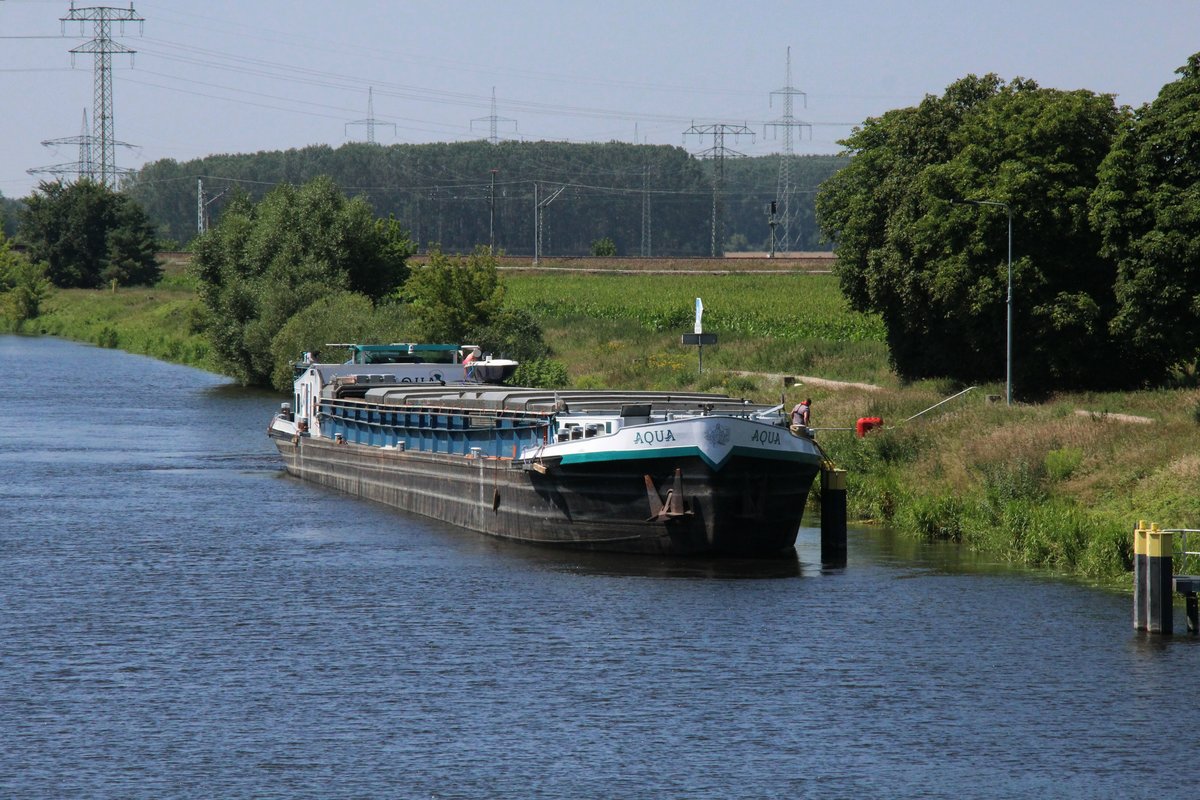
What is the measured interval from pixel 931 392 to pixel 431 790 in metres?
37.2

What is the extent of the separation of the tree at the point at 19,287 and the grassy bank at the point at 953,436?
7229cm

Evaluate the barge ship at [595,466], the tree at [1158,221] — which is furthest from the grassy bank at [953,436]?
A: the barge ship at [595,466]

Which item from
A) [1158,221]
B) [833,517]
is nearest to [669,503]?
[833,517]

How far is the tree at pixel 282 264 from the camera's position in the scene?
8406cm

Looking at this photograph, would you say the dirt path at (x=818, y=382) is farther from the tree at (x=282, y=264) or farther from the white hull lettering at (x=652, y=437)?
the tree at (x=282, y=264)

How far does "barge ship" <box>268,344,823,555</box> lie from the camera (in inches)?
1260

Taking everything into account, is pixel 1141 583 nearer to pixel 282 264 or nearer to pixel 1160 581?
pixel 1160 581

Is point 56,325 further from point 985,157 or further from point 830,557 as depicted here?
point 830,557

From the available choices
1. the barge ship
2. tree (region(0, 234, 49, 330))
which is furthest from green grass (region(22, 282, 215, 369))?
the barge ship

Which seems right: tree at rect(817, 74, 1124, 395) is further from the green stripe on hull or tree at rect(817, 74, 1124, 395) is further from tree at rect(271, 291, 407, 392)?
tree at rect(271, 291, 407, 392)

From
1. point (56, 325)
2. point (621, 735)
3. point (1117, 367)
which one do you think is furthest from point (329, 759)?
point (56, 325)

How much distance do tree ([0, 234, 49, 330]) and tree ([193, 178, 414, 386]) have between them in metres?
52.5

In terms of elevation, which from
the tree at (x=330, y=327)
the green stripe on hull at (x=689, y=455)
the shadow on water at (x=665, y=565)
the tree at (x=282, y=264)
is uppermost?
the tree at (x=282, y=264)

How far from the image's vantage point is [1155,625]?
1045 inches
